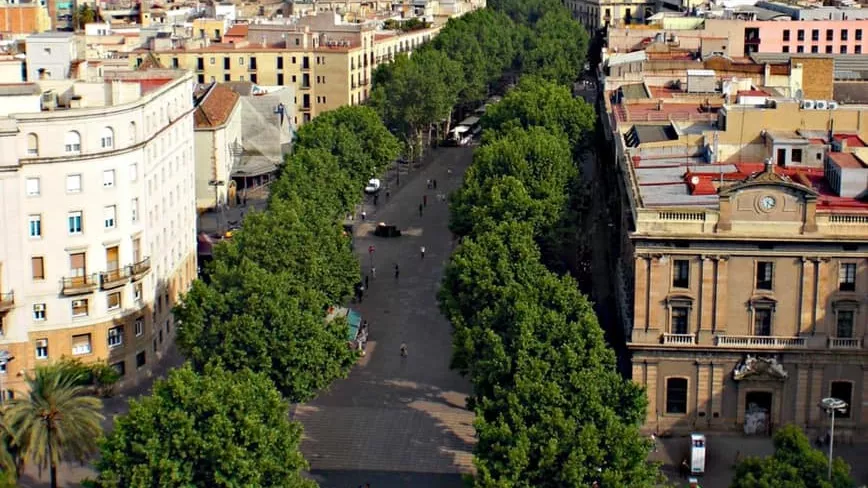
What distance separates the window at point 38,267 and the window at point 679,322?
30945 millimetres

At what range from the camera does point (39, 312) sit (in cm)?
7538

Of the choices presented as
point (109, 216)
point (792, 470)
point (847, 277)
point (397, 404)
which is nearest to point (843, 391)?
point (847, 277)

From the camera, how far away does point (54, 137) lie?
74.0 meters

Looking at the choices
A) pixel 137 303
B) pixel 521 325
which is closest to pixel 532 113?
pixel 137 303

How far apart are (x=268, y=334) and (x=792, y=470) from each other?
85.9ft

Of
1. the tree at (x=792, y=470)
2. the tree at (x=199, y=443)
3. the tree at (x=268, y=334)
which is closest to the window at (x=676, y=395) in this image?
the tree at (x=268, y=334)

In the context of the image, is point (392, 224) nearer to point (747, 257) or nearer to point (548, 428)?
point (747, 257)

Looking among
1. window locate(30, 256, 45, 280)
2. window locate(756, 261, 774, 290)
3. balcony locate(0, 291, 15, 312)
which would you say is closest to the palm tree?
balcony locate(0, 291, 15, 312)

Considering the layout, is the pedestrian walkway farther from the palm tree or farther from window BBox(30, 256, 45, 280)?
window BBox(30, 256, 45, 280)

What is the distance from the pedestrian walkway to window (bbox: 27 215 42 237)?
15712 mm

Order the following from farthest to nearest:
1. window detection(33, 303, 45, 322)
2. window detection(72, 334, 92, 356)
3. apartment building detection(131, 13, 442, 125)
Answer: apartment building detection(131, 13, 442, 125) → window detection(72, 334, 92, 356) → window detection(33, 303, 45, 322)

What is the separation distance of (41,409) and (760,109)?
48.6m

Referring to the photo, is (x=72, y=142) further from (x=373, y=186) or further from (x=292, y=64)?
(x=292, y=64)

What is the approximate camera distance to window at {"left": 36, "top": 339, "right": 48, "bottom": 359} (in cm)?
7581
